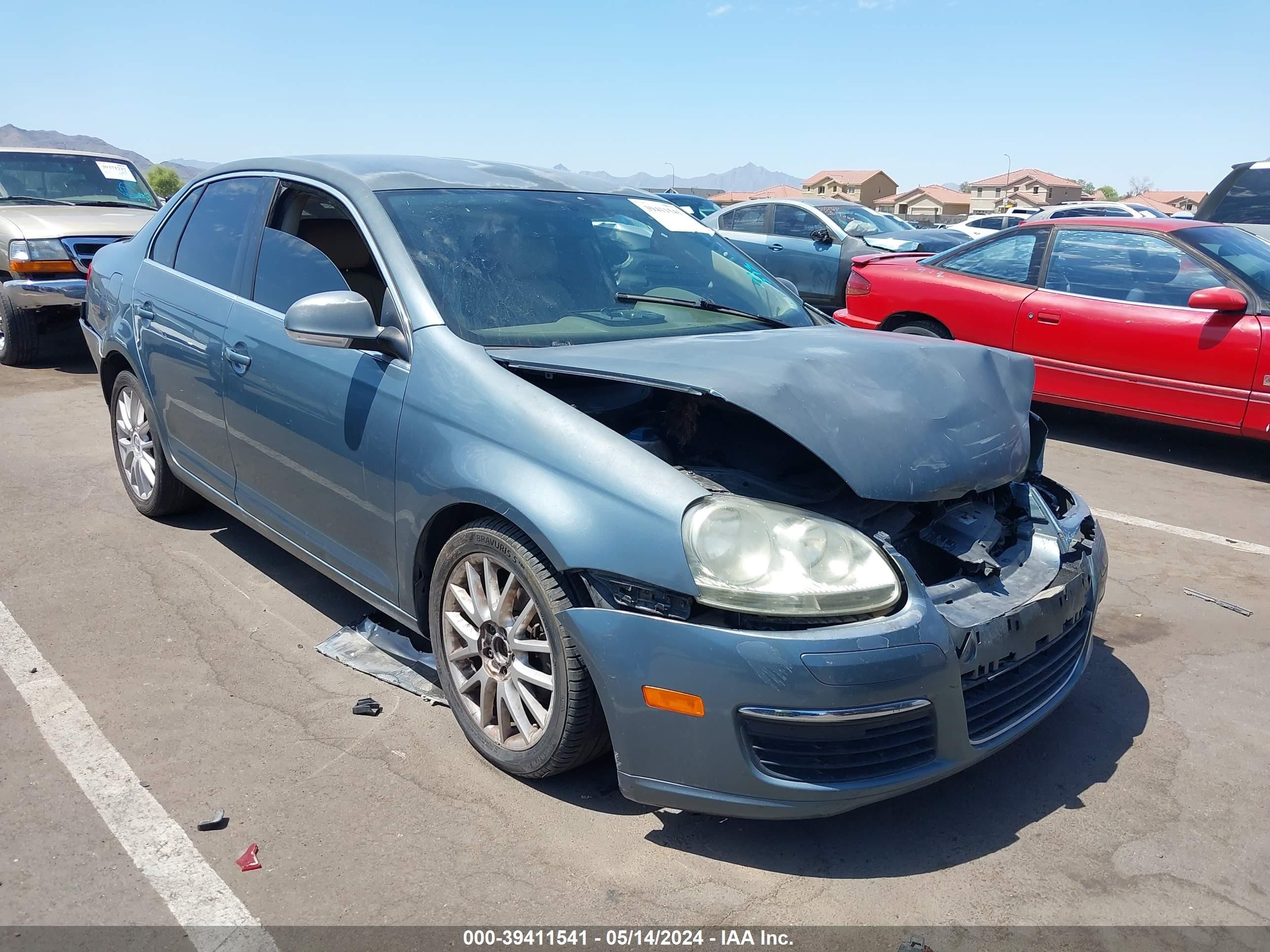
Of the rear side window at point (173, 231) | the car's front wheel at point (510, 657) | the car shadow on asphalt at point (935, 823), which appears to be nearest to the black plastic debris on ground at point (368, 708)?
the car's front wheel at point (510, 657)

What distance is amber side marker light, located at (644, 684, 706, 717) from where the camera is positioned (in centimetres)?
237

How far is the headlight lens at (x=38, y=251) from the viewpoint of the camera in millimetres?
8500

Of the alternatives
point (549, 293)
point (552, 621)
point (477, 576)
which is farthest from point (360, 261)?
point (552, 621)

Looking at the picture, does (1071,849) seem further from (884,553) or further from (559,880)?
(559,880)

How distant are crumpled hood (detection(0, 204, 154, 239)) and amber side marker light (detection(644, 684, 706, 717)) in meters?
7.90

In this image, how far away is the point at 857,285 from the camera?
8055 millimetres

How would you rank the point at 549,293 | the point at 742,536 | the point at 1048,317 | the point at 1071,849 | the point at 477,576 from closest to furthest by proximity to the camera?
the point at 742,536 < the point at 1071,849 < the point at 477,576 < the point at 549,293 < the point at 1048,317

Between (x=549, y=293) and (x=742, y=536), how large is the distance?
1.31 m

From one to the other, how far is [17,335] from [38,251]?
2.69ft

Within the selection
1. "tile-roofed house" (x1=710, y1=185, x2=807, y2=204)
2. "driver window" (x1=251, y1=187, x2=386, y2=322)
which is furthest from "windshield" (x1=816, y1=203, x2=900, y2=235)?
"tile-roofed house" (x1=710, y1=185, x2=807, y2=204)

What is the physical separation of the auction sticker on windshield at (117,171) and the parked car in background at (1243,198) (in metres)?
11.0

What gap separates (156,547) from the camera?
4.66m

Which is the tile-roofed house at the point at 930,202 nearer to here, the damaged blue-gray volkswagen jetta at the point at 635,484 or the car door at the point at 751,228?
the car door at the point at 751,228

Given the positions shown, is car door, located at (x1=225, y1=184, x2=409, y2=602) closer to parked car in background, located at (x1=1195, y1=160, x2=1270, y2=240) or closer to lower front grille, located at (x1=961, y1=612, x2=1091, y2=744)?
lower front grille, located at (x1=961, y1=612, x2=1091, y2=744)
